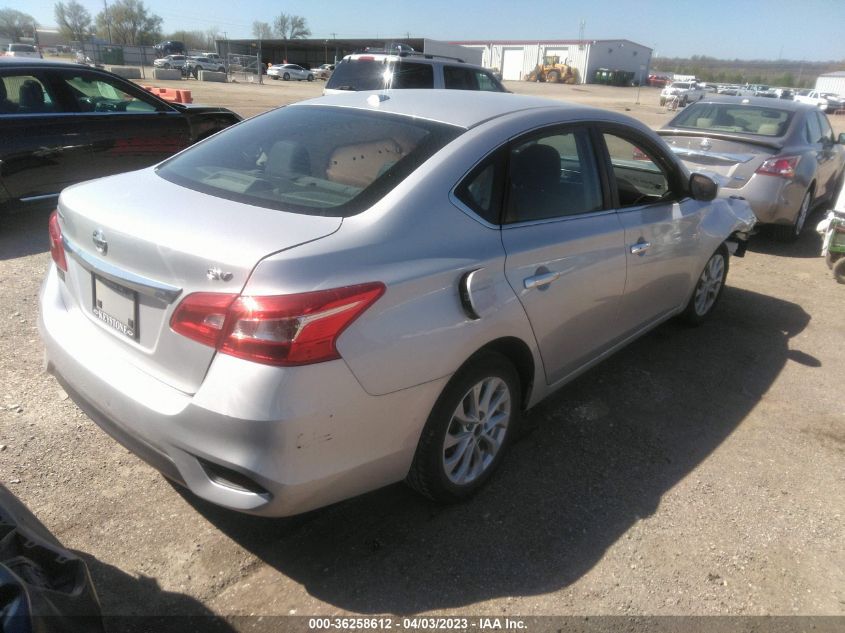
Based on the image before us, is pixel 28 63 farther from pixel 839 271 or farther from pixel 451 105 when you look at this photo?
pixel 839 271

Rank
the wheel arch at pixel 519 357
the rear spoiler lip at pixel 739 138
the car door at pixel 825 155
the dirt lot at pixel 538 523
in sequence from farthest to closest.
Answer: the car door at pixel 825 155
the rear spoiler lip at pixel 739 138
the wheel arch at pixel 519 357
the dirt lot at pixel 538 523

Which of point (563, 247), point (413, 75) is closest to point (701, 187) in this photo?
point (563, 247)

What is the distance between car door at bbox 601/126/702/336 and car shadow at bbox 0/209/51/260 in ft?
16.8

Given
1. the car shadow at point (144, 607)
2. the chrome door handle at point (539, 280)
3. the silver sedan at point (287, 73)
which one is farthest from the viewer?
the silver sedan at point (287, 73)

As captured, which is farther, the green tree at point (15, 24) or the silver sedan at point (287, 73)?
the green tree at point (15, 24)

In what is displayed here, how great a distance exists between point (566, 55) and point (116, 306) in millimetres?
83470

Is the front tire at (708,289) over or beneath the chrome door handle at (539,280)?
beneath

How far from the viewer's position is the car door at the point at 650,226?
142 inches

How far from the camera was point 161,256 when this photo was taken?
2.14 meters

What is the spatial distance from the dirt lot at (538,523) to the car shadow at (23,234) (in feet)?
7.66

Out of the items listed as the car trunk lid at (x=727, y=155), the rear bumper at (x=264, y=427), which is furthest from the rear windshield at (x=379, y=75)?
the rear bumper at (x=264, y=427)

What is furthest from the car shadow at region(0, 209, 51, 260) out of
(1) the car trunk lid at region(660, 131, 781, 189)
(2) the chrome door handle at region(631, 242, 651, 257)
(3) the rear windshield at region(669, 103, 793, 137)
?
(3) the rear windshield at region(669, 103, 793, 137)

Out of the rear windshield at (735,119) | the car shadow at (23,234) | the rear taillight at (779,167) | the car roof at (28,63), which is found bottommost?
the car shadow at (23,234)

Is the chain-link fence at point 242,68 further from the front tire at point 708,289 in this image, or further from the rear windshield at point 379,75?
the front tire at point 708,289
